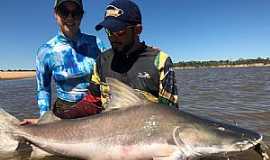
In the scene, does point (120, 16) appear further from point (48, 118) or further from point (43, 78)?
point (43, 78)

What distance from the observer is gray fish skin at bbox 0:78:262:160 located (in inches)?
156

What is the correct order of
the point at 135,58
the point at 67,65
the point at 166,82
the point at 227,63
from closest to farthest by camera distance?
the point at 166,82, the point at 135,58, the point at 67,65, the point at 227,63

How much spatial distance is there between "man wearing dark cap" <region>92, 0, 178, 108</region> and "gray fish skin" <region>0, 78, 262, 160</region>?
547 millimetres

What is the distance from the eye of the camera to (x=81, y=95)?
20.2ft

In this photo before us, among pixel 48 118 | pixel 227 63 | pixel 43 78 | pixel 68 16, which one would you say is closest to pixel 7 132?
pixel 48 118

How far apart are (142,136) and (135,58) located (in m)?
1.13

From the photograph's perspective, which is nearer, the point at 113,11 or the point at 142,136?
the point at 142,136

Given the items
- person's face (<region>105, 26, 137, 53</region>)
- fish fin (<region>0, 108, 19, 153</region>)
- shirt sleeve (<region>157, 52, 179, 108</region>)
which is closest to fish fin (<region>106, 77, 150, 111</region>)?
shirt sleeve (<region>157, 52, 179, 108</region>)

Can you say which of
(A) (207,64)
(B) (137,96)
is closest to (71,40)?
(B) (137,96)

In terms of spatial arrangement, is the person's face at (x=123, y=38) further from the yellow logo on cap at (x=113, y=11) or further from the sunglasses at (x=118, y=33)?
the yellow logo on cap at (x=113, y=11)

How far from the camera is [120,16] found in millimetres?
4824

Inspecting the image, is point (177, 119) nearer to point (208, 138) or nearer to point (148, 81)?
point (208, 138)

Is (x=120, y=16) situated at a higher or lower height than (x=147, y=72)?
higher

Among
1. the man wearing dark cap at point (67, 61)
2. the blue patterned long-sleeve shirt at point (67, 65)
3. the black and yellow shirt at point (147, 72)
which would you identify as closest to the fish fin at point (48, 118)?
the black and yellow shirt at point (147, 72)
